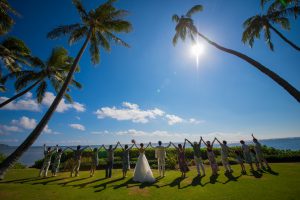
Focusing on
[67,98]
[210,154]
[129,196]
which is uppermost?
[67,98]

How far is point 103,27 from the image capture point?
15156 mm

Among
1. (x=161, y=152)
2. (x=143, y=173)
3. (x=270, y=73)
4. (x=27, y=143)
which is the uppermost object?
(x=270, y=73)


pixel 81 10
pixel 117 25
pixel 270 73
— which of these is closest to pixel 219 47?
pixel 270 73

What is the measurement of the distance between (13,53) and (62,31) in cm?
592

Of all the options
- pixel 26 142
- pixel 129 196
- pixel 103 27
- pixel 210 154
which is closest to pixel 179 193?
pixel 129 196

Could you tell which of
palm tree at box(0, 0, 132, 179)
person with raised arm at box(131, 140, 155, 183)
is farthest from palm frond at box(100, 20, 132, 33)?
person with raised arm at box(131, 140, 155, 183)

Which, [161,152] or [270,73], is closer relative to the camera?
[270,73]

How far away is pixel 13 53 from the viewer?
1562 cm

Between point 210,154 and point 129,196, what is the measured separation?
732 cm

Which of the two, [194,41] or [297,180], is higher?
[194,41]

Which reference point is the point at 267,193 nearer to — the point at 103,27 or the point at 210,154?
the point at 210,154

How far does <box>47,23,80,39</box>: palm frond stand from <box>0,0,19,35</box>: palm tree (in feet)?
8.52

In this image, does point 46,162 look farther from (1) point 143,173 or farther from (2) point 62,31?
(2) point 62,31

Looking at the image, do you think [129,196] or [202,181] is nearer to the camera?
[129,196]
